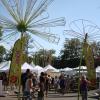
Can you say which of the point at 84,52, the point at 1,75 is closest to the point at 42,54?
the point at 1,75

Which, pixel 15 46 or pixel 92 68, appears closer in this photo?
pixel 15 46

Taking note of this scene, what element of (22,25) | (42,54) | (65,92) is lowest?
(65,92)

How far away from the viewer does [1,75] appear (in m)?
45.3

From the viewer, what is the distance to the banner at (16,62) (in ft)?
41.4

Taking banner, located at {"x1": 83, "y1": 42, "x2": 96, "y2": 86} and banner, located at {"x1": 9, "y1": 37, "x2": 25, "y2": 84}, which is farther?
banner, located at {"x1": 83, "y1": 42, "x2": 96, "y2": 86}

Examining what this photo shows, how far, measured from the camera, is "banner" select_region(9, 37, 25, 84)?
12.6 meters

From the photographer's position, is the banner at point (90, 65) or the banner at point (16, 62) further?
the banner at point (90, 65)

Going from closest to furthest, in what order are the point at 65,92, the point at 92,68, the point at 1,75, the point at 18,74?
the point at 18,74, the point at 92,68, the point at 65,92, the point at 1,75

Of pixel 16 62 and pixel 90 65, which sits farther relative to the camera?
pixel 90 65

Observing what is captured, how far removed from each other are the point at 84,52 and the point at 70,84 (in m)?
25.3

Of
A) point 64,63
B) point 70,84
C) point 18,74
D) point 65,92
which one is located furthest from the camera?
point 64,63

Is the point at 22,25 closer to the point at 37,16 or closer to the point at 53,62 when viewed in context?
the point at 37,16

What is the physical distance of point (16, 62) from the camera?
12.8 m

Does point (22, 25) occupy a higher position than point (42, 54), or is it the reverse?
point (42, 54)
